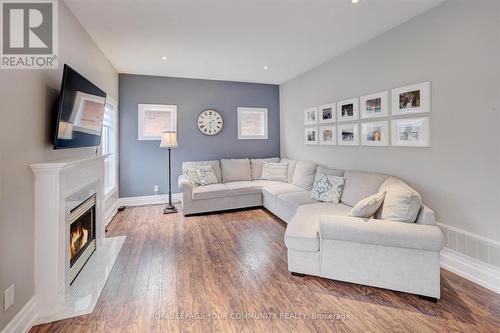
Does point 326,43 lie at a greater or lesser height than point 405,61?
greater

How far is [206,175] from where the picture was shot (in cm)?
473

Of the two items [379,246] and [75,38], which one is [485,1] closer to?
[379,246]


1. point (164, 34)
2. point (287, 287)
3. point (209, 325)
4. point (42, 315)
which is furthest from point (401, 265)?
point (164, 34)

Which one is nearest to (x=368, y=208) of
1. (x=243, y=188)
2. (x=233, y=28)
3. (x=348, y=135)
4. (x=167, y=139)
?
(x=348, y=135)

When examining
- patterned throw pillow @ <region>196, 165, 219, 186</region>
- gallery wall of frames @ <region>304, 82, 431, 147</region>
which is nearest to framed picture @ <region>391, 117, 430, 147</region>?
gallery wall of frames @ <region>304, 82, 431, 147</region>

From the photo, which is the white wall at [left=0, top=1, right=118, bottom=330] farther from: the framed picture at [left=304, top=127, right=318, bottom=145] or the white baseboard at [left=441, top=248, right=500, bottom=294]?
the framed picture at [left=304, top=127, right=318, bottom=145]

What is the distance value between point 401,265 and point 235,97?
4.63 meters

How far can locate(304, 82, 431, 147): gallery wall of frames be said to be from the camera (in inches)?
106

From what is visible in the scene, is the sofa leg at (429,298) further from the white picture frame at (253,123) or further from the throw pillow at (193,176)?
the white picture frame at (253,123)

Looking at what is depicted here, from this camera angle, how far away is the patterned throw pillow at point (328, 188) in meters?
3.42

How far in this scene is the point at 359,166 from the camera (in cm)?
361

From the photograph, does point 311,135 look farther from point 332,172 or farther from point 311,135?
point 332,172

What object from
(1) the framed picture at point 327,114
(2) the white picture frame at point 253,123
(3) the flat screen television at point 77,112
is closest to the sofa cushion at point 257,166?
(2) the white picture frame at point 253,123

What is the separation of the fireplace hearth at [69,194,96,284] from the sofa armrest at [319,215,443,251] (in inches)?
93.5
